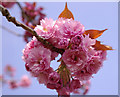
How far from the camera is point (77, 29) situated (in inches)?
38.4

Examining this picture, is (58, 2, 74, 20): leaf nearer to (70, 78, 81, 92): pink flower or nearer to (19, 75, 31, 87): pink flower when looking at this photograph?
(70, 78, 81, 92): pink flower

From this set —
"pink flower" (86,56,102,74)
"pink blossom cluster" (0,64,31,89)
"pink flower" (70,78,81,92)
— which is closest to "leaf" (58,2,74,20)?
"pink flower" (86,56,102,74)

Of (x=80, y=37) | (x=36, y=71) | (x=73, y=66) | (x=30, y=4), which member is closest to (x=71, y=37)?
(x=80, y=37)

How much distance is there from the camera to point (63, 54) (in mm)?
957

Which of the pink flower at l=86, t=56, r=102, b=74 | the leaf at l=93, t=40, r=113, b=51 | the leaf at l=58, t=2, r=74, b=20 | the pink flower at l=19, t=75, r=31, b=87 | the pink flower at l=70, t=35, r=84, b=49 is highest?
the leaf at l=58, t=2, r=74, b=20

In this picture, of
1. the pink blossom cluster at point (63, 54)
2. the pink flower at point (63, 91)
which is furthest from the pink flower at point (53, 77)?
the pink flower at point (63, 91)

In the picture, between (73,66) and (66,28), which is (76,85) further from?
(66,28)

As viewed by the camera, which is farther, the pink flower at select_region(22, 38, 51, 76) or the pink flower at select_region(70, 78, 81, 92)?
the pink flower at select_region(70, 78, 81, 92)

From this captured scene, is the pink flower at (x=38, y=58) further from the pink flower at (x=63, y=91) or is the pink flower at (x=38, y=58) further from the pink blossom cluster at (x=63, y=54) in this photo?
the pink flower at (x=63, y=91)

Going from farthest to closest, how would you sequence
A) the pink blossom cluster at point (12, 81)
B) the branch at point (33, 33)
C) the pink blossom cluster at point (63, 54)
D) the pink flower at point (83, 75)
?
the pink blossom cluster at point (12, 81) < the pink flower at point (83, 75) < the pink blossom cluster at point (63, 54) < the branch at point (33, 33)

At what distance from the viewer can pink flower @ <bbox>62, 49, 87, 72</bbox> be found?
3.09 feet

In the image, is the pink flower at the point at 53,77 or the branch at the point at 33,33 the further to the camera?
the pink flower at the point at 53,77

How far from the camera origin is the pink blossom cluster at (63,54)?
95cm

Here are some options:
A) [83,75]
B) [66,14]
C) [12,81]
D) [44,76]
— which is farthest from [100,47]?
[12,81]
